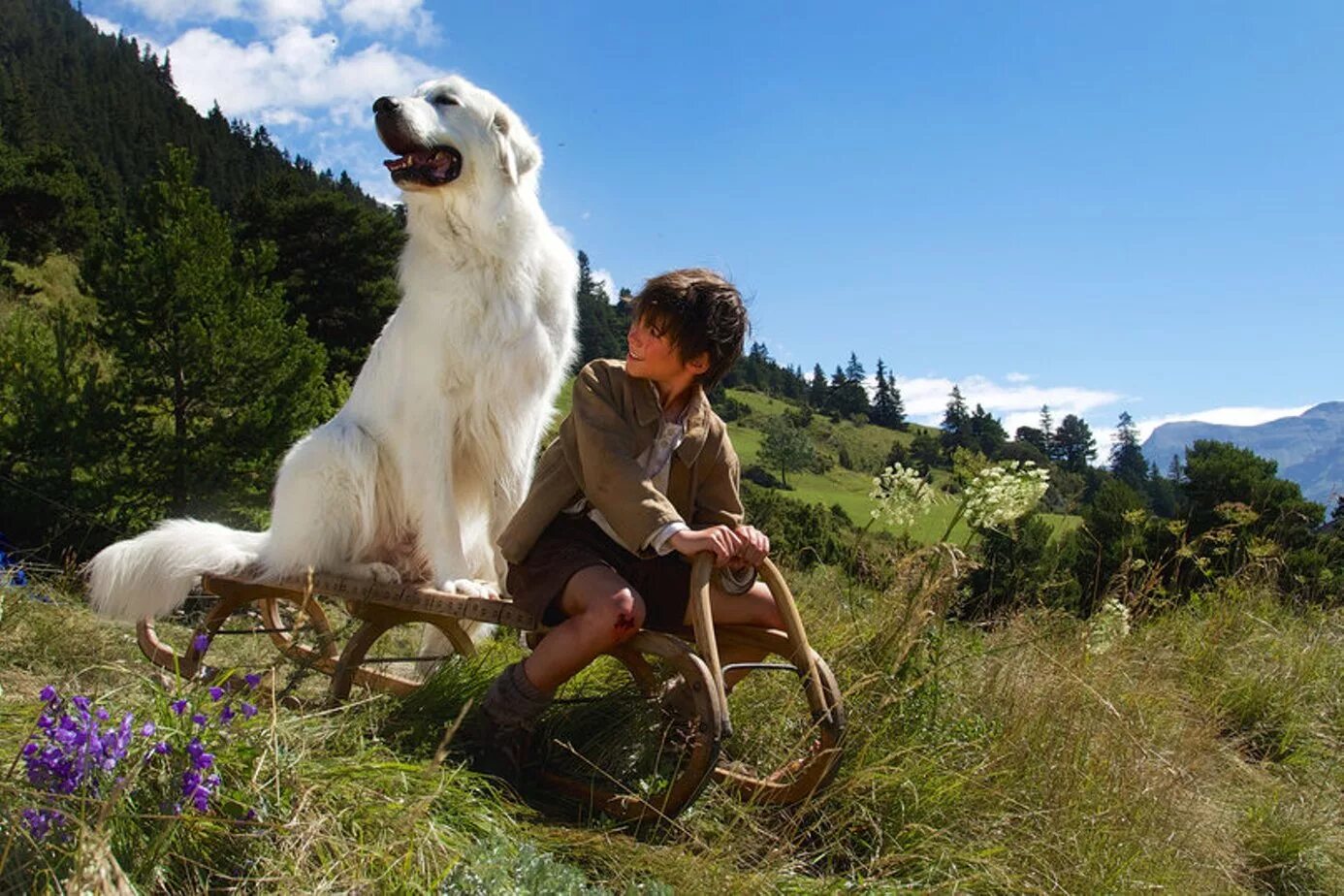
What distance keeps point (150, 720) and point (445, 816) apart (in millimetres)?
775

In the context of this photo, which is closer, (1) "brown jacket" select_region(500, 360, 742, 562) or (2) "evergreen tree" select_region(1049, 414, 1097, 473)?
(1) "brown jacket" select_region(500, 360, 742, 562)

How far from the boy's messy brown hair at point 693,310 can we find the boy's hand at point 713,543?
0.64 meters

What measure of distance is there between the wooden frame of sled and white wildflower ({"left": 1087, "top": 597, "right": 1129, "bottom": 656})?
190 centimetres

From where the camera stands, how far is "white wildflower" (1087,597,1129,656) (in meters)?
4.62

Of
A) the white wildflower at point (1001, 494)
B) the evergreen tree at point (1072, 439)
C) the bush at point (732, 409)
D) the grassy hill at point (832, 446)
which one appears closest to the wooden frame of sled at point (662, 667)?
the white wildflower at point (1001, 494)

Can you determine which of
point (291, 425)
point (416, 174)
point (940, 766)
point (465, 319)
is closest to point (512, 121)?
point (416, 174)

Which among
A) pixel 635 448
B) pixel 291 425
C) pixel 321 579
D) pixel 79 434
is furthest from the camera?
pixel 291 425

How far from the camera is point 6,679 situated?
4.00 m

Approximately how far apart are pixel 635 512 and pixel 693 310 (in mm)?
697

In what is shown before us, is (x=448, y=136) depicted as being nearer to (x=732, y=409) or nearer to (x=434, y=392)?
(x=434, y=392)

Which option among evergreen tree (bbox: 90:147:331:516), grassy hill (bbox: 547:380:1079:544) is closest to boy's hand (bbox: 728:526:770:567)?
evergreen tree (bbox: 90:147:331:516)

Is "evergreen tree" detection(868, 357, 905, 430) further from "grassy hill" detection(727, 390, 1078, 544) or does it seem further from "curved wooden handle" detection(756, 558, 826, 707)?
"curved wooden handle" detection(756, 558, 826, 707)

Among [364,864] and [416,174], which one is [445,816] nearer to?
[364,864]

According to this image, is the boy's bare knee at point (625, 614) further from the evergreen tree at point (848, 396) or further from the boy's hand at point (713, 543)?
the evergreen tree at point (848, 396)
